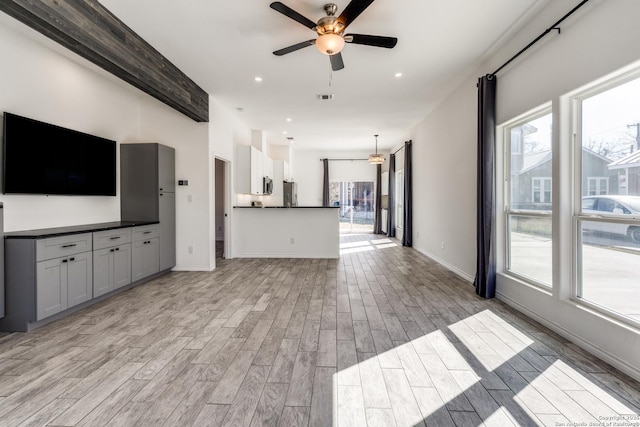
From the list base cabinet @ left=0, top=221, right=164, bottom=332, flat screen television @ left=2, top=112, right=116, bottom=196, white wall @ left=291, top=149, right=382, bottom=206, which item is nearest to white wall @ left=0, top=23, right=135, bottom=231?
flat screen television @ left=2, top=112, right=116, bottom=196

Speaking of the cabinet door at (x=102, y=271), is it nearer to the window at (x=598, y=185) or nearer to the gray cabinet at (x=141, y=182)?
the gray cabinet at (x=141, y=182)

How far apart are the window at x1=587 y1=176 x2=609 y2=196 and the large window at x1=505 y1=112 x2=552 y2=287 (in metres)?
0.42

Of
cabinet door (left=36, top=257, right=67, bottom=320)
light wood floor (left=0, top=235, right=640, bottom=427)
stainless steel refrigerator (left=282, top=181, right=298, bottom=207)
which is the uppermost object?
Answer: stainless steel refrigerator (left=282, top=181, right=298, bottom=207)

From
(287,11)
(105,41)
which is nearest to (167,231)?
(105,41)

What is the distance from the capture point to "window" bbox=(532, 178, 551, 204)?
2.94 m

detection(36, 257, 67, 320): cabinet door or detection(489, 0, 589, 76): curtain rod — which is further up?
detection(489, 0, 589, 76): curtain rod

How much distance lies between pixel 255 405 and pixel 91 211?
380 centimetres

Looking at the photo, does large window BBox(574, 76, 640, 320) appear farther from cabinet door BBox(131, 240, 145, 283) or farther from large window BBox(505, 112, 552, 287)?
cabinet door BBox(131, 240, 145, 283)

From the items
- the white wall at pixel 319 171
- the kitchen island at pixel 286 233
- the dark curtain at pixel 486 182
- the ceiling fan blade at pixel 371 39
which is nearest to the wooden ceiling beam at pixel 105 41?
the ceiling fan blade at pixel 371 39

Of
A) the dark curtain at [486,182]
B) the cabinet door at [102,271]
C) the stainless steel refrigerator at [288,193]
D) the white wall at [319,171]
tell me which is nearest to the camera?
the cabinet door at [102,271]

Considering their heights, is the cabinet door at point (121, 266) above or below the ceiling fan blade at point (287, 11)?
below

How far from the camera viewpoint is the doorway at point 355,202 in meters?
10.8

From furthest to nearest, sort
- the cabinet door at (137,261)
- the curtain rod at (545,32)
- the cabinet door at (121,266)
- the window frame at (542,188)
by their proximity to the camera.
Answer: the cabinet door at (137,261) → the cabinet door at (121,266) → the window frame at (542,188) → the curtain rod at (545,32)

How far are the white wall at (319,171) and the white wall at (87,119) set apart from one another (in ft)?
19.1
